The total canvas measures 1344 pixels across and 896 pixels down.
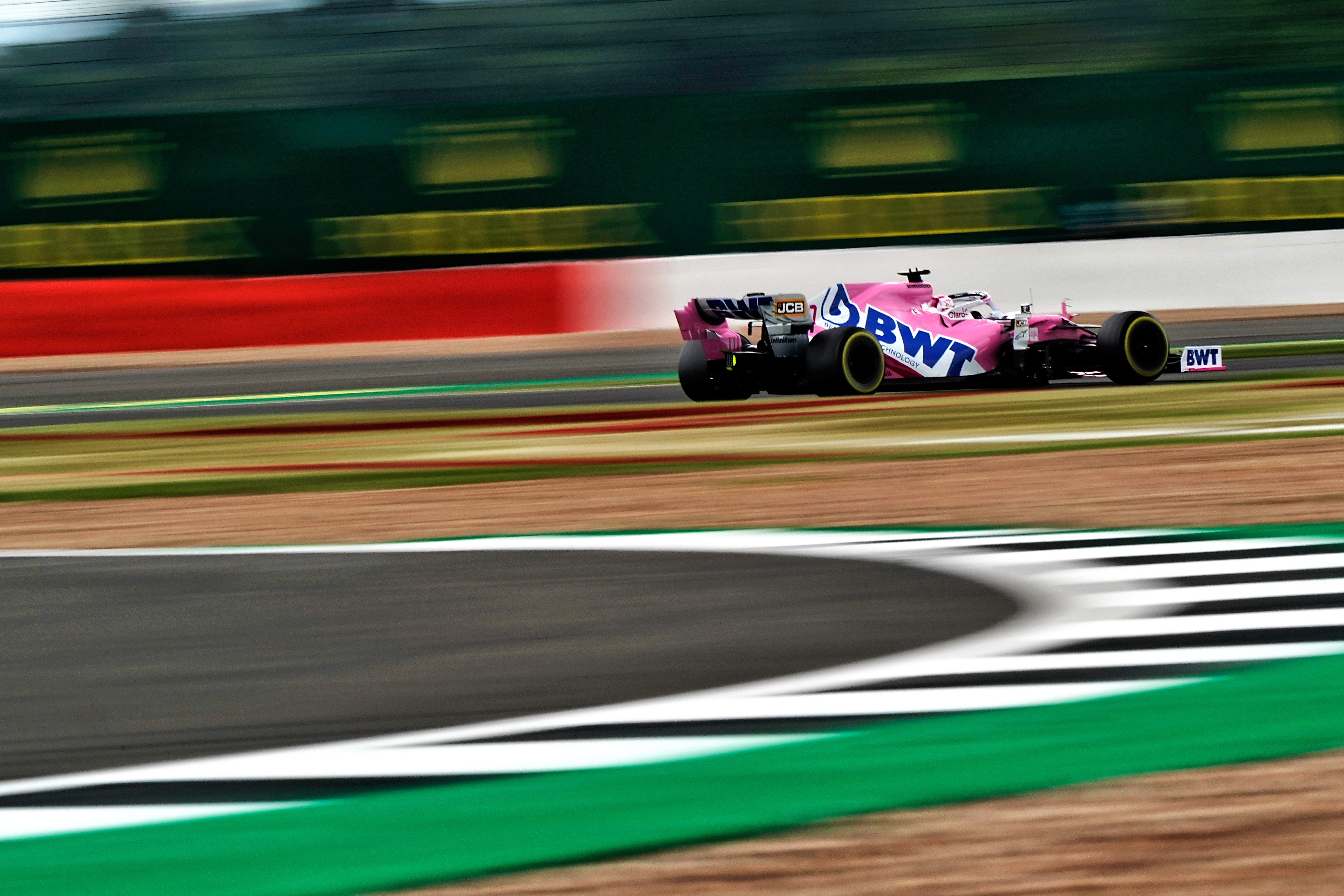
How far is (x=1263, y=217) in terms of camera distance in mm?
21125

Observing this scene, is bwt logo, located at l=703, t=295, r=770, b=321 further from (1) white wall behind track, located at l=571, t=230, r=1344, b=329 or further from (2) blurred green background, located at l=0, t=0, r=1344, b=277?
(2) blurred green background, located at l=0, t=0, r=1344, b=277

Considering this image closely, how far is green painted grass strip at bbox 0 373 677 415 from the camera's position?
47.6ft

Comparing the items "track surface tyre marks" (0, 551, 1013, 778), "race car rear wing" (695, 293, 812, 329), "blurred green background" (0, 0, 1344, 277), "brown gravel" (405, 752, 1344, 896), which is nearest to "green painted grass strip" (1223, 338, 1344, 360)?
"race car rear wing" (695, 293, 812, 329)

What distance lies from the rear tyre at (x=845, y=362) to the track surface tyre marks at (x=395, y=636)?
599 centimetres

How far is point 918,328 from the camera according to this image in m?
11.9

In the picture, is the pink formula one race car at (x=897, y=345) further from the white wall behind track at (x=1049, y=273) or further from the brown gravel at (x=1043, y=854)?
the brown gravel at (x=1043, y=854)

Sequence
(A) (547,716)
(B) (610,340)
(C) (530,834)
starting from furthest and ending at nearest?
(B) (610,340) < (A) (547,716) < (C) (530,834)

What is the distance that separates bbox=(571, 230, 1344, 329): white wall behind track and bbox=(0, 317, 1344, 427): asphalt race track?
1.55m

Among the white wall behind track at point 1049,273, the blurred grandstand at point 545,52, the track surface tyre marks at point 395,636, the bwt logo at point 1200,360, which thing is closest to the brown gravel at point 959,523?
the track surface tyre marks at point 395,636

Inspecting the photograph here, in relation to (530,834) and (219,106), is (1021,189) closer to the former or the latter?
(219,106)

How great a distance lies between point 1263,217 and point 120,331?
532 inches

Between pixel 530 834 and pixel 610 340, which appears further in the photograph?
pixel 610 340

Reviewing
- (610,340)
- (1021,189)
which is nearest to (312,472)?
(610,340)

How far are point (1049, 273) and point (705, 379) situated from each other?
9.05 meters
